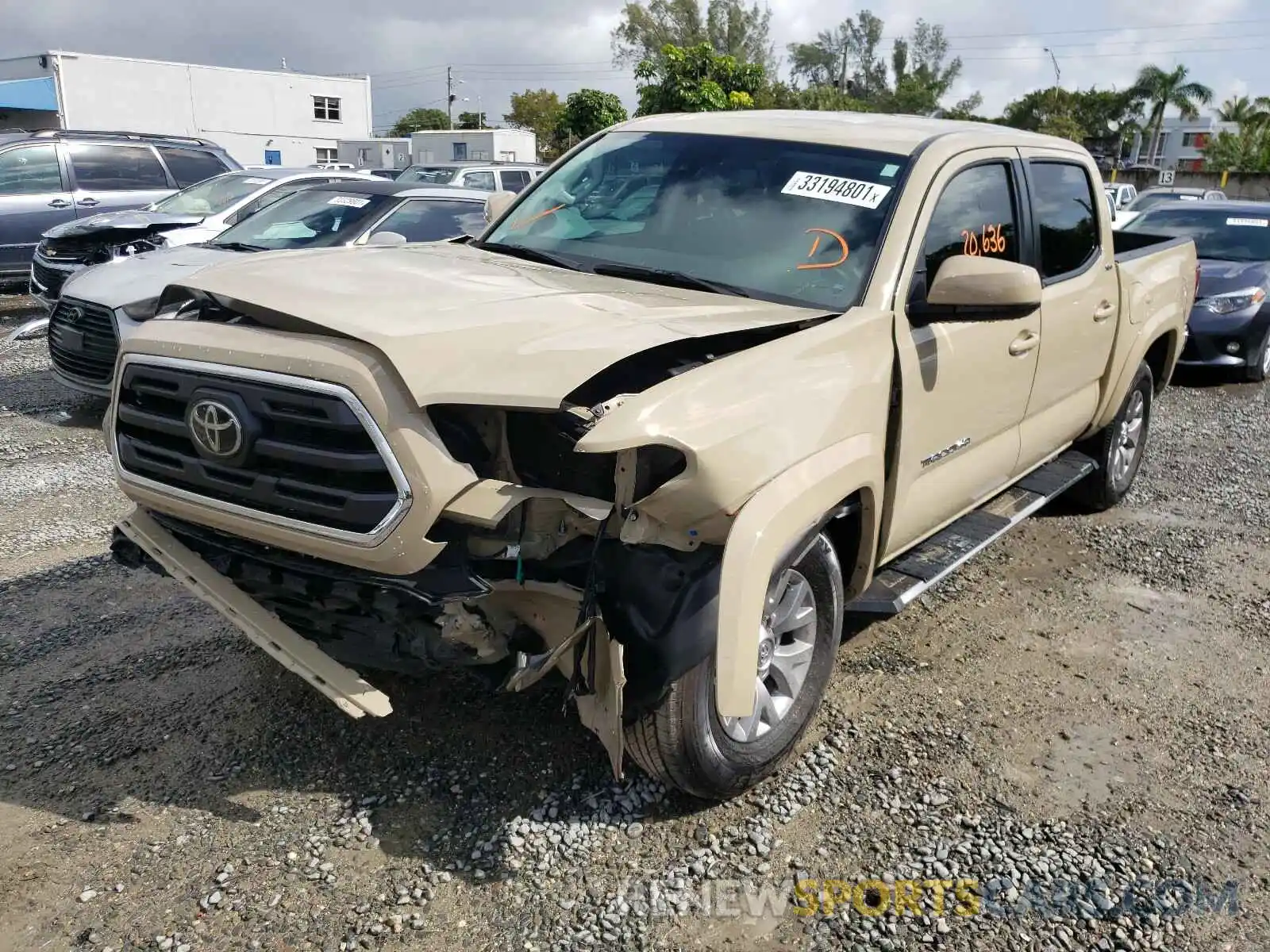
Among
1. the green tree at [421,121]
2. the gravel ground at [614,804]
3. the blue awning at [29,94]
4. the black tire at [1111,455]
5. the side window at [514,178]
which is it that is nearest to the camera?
the gravel ground at [614,804]

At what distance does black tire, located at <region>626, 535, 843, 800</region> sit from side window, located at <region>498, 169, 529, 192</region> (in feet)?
43.6

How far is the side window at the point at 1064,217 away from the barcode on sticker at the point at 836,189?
117 centimetres

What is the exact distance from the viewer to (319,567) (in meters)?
2.78

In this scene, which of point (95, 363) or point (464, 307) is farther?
point (95, 363)

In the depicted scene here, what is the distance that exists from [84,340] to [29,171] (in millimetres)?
6692

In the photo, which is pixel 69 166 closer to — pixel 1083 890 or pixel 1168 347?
pixel 1168 347

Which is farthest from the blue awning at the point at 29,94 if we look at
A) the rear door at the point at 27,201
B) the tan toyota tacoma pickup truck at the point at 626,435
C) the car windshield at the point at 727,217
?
→ the tan toyota tacoma pickup truck at the point at 626,435

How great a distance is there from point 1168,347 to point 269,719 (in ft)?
17.9

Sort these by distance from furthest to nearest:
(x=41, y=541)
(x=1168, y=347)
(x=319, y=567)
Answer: (x=1168, y=347) → (x=41, y=541) → (x=319, y=567)

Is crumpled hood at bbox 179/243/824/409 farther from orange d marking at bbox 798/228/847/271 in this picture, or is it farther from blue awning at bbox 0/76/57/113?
blue awning at bbox 0/76/57/113

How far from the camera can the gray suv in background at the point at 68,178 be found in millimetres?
11867

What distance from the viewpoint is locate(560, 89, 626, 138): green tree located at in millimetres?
32750

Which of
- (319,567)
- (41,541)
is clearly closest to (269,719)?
(319,567)

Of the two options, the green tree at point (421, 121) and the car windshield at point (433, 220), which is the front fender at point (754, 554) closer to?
the car windshield at point (433, 220)
